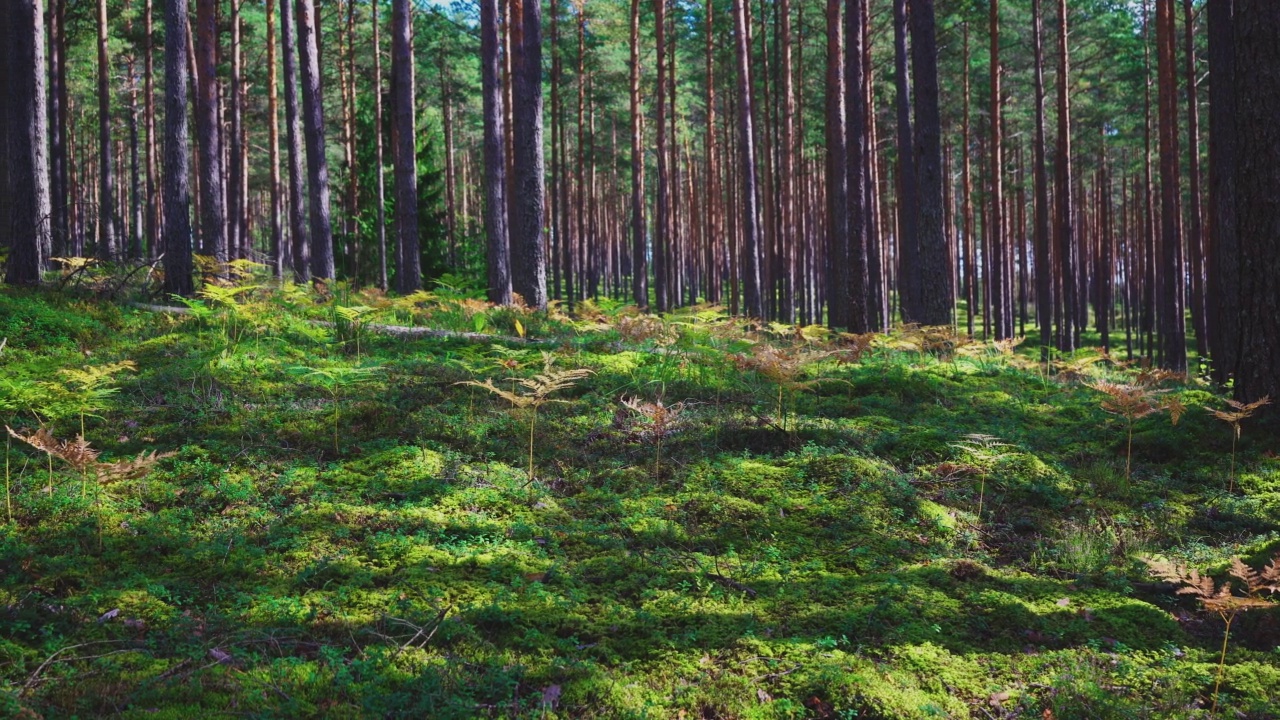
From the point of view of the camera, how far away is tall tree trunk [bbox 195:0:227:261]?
1166 centimetres

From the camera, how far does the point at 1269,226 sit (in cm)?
550

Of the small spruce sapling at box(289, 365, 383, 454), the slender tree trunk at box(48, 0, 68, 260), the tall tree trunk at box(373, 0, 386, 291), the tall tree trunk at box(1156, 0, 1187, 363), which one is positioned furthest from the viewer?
the tall tree trunk at box(373, 0, 386, 291)

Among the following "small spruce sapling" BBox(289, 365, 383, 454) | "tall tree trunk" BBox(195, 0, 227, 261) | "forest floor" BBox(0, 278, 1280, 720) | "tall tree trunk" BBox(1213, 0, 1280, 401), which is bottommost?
"forest floor" BBox(0, 278, 1280, 720)

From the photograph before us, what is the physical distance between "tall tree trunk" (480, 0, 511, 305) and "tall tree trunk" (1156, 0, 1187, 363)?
15.5 meters

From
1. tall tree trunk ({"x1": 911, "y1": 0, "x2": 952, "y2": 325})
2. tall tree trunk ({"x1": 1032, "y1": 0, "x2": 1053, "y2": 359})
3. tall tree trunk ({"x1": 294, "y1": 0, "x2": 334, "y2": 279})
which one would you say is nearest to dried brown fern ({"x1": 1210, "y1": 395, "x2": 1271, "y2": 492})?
tall tree trunk ({"x1": 911, "y1": 0, "x2": 952, "y2": 325})

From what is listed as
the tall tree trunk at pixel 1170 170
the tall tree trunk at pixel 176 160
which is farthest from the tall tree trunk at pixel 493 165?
the tall tree trunk at pixel 1170 170

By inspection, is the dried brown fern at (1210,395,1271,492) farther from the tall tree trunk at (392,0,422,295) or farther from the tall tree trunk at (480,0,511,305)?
the tall tree trunk at (392,0,422,295)

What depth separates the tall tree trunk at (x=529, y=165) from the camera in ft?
41.1

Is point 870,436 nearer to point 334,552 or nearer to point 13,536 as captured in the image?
point 334,552

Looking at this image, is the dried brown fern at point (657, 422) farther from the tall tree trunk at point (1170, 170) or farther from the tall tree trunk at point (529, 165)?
the tall tree trunk at point (1170, 170)

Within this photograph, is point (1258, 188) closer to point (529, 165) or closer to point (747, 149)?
point (529, 165)

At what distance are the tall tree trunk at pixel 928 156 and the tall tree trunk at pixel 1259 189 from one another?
6112mm

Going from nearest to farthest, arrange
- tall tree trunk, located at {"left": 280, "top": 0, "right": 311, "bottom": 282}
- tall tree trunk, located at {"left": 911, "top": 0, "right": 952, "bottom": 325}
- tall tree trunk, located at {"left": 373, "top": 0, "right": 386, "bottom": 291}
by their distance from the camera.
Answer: tall tree trunk, located at {"left": 911, "top": 0, "right": 952, "bottom": 325}
tall tree trunk, located at {"left": 280, "top": 0, "right": 311, "bottom": 282}
tall tree trunk, located at {"left": 373, "top": 0, "right": 386, "bottom": 291}

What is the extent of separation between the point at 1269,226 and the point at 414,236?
13407 millimetres
